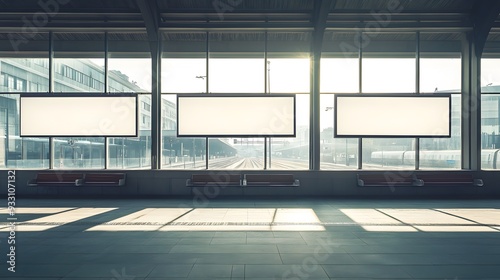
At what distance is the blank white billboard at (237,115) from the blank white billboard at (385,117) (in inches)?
70.3

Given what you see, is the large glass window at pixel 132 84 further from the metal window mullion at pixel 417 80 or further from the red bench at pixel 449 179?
the red bench at pixel 449 179

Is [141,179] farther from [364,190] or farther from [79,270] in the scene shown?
[364,190]

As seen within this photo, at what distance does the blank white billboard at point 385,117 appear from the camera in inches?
429

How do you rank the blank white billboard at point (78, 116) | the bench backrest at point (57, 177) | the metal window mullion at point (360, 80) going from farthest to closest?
the metal window mullion at point (360, 80), the blank white billboard at point (78, 116), the bench backrest at point (57, 177)

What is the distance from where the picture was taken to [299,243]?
5488mm

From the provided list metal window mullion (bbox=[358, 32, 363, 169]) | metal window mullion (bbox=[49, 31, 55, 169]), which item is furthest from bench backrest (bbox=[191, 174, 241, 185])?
metal window mullion (bbox=[49, 31, 55, 169])

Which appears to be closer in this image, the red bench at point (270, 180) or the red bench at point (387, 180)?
the red bench at point (270, 180)

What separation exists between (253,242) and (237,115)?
231 inches

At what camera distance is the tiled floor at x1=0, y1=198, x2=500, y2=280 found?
4242mm

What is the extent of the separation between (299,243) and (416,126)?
7.52 m

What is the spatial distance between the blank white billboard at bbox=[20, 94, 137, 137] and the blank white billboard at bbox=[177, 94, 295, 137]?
181cm

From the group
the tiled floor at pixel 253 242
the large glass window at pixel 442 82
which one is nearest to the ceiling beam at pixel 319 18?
the large glass window at pixel 442 82

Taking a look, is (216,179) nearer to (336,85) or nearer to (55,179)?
(336,85)

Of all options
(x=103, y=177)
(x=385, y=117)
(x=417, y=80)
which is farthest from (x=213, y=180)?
(x=417, y=80)
